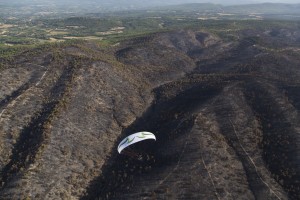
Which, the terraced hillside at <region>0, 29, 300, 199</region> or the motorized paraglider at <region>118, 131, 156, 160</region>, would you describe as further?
the motorized paraglider at <region>118, 131, 156, 160</region>

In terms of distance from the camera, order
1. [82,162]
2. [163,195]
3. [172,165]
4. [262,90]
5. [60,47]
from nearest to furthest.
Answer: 1. [163,195]
2. [172,165]
3. [82,162]
4. [262,90]
5. [60,47]

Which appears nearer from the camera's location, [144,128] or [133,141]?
[133,141]

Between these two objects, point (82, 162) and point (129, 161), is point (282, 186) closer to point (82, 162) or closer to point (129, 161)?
point (129, 161)

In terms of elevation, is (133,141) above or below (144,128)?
above

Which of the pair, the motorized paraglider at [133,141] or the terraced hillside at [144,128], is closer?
the terraced hillside at [144,128]

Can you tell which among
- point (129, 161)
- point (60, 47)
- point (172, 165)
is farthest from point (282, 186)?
point (60, 47)

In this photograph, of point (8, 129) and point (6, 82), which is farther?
point (6, 82)

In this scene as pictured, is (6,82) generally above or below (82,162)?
above

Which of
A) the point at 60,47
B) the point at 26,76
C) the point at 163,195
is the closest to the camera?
the point at 163,195
